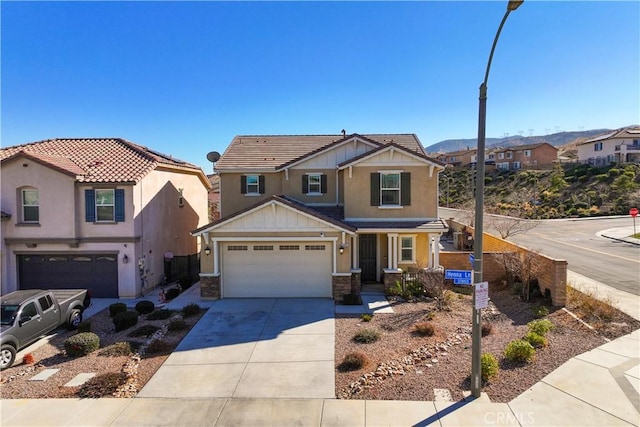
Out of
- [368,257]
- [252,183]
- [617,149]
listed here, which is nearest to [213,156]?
[252,183]

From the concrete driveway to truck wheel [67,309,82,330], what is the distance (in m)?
4.21

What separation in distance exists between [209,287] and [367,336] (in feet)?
24.6

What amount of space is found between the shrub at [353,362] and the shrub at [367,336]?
4.70 ft

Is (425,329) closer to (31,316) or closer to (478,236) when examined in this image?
(478,236)

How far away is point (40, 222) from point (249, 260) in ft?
30.1

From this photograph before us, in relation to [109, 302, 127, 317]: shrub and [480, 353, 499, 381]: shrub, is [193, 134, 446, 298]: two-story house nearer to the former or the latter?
[109, 302, 127, 317]: shrub

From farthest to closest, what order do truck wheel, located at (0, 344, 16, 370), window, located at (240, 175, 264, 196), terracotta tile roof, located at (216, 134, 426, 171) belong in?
window, located at (240, 175, 264, 196) < terracotta tile roof, located at (216, 134, 426, 171) < truck wheel, located at (0, 344, 16, 370)

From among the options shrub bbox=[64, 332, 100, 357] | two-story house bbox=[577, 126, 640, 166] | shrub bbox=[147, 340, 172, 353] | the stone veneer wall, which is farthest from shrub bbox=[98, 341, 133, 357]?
two-story house bbox=[577, 126, 640, 166]

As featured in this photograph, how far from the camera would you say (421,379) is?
838 centimetres

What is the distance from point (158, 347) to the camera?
34.4 feet

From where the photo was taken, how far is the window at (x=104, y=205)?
16.0 metres

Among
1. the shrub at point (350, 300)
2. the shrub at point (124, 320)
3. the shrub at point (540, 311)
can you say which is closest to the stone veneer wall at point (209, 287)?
the shrub at point (124, 320)

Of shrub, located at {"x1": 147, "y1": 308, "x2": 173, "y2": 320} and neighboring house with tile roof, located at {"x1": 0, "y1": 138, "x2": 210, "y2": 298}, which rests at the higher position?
neighboring house with tile roof, located at {"x1": 0, "y1": 138, "x2": 210, "y2": 298}

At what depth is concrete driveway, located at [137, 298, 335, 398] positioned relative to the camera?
834 centimetres
